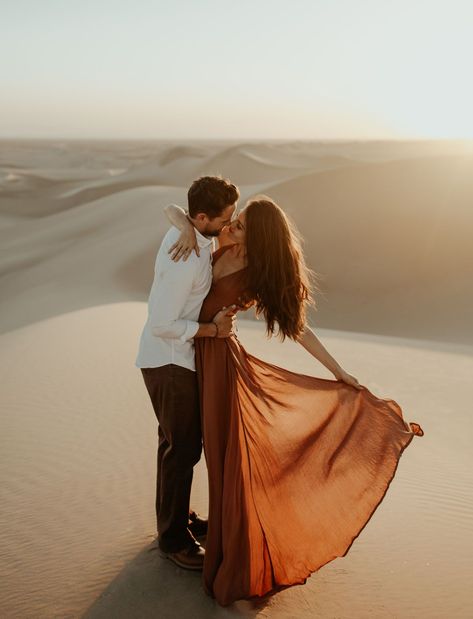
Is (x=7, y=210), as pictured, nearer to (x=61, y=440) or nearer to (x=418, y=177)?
(x=418, y=177)

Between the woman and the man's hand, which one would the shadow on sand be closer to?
the woman

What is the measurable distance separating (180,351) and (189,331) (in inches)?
6.6

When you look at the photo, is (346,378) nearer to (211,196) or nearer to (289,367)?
(211,196)

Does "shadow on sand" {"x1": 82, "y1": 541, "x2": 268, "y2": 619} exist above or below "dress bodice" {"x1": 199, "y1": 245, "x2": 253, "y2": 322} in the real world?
below

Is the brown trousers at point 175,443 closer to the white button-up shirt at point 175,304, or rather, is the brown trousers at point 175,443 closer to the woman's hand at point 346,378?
the white button-up shirt at point 175,304

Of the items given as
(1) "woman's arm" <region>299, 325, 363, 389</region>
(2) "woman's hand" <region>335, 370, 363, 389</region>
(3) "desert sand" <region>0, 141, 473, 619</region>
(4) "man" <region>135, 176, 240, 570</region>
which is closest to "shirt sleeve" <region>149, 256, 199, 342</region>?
(4) "man" <region>135, 176, 240, 570</region>

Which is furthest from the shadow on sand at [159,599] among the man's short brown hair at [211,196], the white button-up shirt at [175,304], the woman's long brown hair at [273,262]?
the man's short brown hair at [211,196]

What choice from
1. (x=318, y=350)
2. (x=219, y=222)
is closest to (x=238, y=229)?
(x=219, y=222)

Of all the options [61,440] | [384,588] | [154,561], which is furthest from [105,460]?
[384,588]

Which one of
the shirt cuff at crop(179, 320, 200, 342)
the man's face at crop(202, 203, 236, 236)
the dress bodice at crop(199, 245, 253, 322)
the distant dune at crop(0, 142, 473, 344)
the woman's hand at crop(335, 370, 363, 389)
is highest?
the man's face at crop(202, 203, 236, 236)

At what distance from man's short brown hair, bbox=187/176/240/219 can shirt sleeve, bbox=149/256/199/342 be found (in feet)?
0.81

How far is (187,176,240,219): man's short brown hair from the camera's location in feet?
10.3

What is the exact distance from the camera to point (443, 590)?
3.63 m

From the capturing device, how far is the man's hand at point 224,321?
3.36 m
